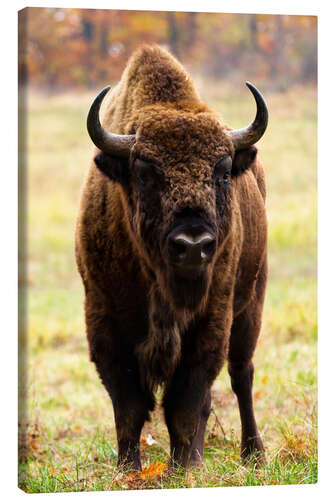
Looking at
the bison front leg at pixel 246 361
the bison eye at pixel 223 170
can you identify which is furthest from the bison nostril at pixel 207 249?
the bison front leg at pixel 246 361

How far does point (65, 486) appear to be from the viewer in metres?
4.99

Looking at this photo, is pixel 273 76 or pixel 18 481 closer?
pixel 18 481

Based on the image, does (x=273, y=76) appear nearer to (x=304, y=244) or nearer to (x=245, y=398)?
(x=304, y=244)

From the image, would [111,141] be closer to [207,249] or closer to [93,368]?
[207,249]

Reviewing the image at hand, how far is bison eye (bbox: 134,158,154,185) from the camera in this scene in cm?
462

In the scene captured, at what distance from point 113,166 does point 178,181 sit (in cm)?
54

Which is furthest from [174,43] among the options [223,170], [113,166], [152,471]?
[152,471]

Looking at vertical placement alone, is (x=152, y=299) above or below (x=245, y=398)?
above

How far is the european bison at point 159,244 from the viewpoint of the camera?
4.54 meters

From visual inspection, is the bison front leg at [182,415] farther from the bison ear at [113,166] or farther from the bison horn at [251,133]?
the bison horn at [251,133]

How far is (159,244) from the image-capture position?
4.61 meters

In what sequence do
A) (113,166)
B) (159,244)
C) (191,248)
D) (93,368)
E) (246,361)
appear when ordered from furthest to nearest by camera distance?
(93,368), (246,361), (113,166), (159,244), (191,248)

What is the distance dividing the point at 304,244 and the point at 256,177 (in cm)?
441

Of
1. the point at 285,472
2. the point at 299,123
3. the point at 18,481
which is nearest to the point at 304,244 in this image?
the point at 299,123
